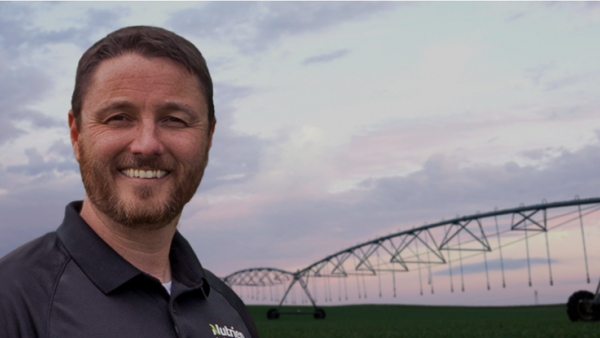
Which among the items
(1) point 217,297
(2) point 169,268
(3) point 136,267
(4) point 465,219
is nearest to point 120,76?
(3) point 136,267

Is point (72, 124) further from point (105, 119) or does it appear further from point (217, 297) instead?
point (217, 297)

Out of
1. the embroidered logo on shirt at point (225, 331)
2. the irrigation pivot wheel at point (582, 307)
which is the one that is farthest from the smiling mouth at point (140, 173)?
the irrigation pivot wheel at point (582, 307)

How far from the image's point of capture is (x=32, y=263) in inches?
84.9

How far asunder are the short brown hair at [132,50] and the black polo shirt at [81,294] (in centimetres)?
48

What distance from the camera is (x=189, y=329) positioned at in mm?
2408

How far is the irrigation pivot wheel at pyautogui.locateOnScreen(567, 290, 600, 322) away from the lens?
78.0ft

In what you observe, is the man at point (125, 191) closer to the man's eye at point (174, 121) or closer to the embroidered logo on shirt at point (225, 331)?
the man's eye at point (174, 121)

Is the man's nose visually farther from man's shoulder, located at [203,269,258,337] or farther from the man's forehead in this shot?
man's shoulder, located at [203,269,258,337]

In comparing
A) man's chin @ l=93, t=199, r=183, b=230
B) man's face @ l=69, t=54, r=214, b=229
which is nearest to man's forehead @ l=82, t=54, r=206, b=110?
man's face @ l=69, t=54, r=214, b=229

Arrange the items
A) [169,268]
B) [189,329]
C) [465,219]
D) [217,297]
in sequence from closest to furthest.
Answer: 1. [189,329]
2. [169,268]
3. [217,297]
4. [465,219]

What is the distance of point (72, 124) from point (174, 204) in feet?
1.79

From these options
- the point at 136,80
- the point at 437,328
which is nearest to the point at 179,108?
the point at 136,80

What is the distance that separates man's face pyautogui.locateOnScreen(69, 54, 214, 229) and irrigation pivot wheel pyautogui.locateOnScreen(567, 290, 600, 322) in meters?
24.6

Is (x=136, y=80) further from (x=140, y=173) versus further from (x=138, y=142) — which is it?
(x=140, y=173)
